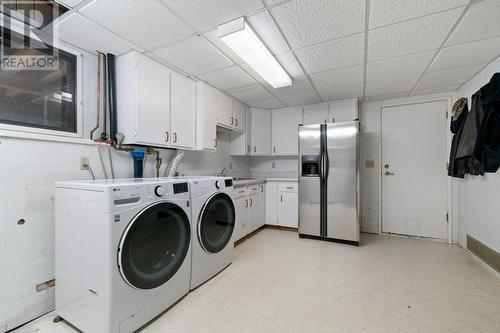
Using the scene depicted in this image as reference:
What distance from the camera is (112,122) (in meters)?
2.18

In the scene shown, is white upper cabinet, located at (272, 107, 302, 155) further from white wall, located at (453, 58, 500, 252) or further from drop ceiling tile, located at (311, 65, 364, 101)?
white wall, located at (453, 58, 500, 252)

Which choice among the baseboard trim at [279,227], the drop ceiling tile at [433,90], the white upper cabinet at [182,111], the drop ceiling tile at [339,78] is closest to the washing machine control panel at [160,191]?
the white upper cabinet at [182,111]

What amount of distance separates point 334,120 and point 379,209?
169 cm

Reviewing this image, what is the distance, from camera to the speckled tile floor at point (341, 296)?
1538mm

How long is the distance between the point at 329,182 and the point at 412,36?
1962 mm

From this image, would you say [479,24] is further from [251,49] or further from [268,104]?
[268,104]

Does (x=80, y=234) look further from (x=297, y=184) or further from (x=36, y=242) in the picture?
(x=297, y=184)

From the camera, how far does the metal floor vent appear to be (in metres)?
2.29

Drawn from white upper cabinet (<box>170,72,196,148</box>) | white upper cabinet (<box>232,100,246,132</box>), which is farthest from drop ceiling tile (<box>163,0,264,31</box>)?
white upper cabinet (<box>232,100,246,132</box>)

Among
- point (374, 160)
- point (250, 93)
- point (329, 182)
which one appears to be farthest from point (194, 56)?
point (374, 160)

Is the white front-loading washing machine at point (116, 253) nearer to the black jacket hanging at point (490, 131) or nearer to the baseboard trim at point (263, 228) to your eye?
the baseboard trim at point (263, 228)

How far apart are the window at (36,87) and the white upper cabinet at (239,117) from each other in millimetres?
2128

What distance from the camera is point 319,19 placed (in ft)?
5.52

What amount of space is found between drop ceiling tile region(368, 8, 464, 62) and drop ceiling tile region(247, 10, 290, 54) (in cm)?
76
